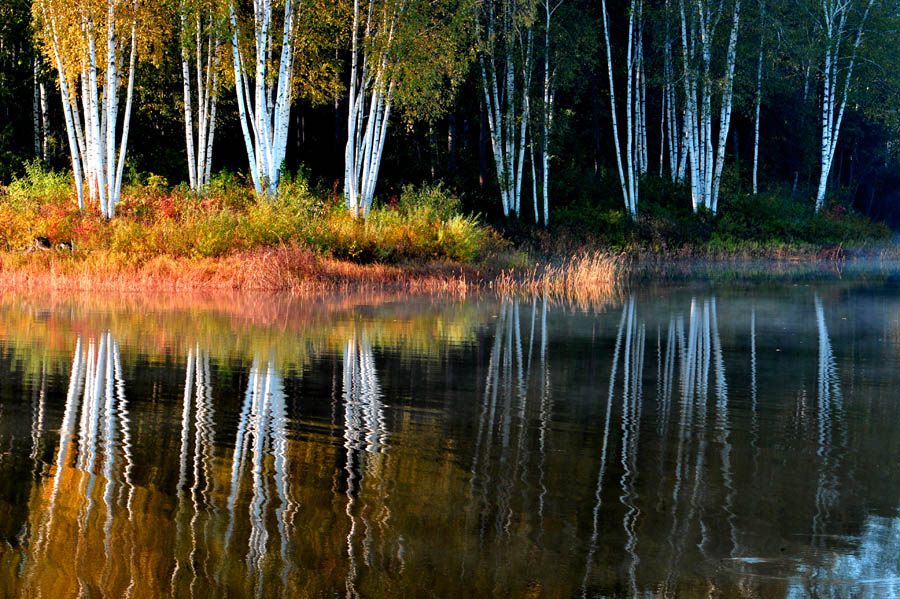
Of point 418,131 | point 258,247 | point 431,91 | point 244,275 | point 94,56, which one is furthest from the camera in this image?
point 418,131

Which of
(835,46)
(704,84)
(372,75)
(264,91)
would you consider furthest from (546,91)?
(835,46)

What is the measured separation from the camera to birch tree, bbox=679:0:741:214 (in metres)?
43.2

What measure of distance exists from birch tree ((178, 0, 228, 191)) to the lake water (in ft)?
55.5

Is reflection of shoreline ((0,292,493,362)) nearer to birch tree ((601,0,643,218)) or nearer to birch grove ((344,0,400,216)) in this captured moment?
birch grove ((344,0,400,216))

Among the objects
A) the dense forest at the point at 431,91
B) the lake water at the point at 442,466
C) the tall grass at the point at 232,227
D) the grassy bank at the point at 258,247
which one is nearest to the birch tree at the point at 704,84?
the dense forest at the point at 431,91

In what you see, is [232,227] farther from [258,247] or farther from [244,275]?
[244,275]

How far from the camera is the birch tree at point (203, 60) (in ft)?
102

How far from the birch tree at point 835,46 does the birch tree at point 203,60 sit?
1082 inches

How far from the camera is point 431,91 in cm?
3450

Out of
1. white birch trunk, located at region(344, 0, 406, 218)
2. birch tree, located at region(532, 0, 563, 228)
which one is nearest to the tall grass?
white birch trunk, located at region(344, 0, 406, 218)

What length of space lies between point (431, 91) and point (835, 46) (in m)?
23.0

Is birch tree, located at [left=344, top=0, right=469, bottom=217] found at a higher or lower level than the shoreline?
higher

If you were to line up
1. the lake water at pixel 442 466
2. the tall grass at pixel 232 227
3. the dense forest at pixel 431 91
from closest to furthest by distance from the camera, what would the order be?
1. the lake water at pixel 442 466
2. the tall grass at pixel 232 227
3. the dense forest at pixel 431 91

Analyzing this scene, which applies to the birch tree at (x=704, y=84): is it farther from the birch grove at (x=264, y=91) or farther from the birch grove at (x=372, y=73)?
the birch grove at (x=264, y=91)
